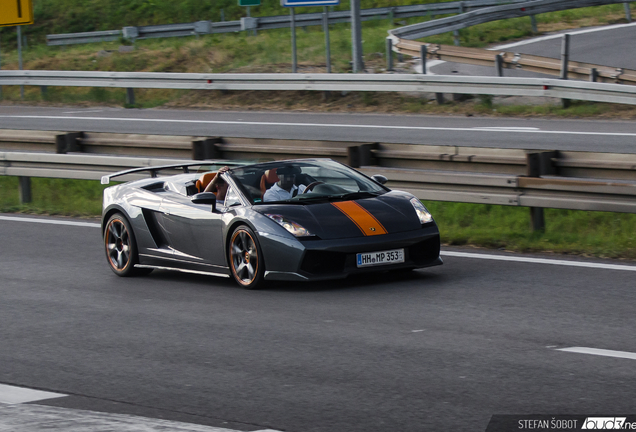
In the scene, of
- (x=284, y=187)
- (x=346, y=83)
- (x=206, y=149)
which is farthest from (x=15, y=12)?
(x=284, y=187)

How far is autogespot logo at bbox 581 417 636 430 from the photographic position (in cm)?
481

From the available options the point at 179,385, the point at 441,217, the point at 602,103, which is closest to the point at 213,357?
the point at 179,385

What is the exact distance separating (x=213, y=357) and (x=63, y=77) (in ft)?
74.2

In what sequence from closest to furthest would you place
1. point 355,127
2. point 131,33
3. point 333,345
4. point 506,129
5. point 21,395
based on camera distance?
1. point 21,395
2. point 333,345
3. point 506,129
4. point 355,127
5. point 131,33

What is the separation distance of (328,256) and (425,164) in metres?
3.63

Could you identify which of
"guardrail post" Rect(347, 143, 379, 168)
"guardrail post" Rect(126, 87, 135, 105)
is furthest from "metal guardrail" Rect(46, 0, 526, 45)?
"guardrail post" Rect(347, 143, 379, 168)

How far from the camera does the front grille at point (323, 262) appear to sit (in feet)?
28.3

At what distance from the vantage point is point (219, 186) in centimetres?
970

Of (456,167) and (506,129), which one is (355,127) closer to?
(506,129)

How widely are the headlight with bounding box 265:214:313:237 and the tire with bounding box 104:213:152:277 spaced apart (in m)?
1.96

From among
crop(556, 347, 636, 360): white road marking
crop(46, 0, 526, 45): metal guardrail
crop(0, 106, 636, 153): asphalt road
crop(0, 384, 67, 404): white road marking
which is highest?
crop(46, 0, 526, 45): metal guardrail

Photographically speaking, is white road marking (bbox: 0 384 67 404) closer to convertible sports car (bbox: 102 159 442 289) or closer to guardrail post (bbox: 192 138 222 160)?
convertible sports car (bbox: 102 159 442 289)

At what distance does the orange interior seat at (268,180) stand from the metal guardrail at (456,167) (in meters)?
2.47

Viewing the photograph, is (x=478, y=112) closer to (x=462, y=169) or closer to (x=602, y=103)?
(x=602, y=103)
